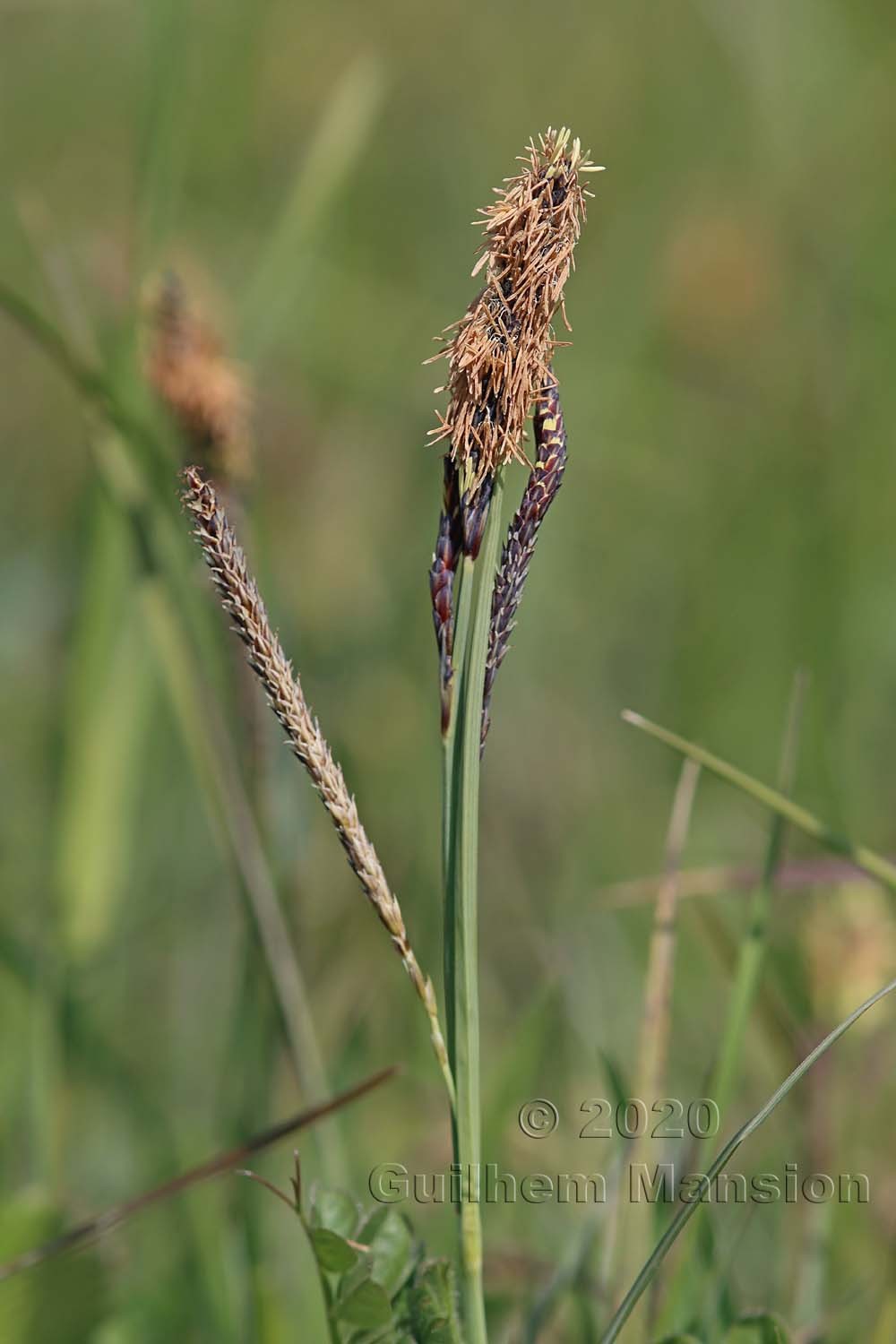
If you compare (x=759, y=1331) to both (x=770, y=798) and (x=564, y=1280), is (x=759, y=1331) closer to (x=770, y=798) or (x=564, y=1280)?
(x=564, y=1280)

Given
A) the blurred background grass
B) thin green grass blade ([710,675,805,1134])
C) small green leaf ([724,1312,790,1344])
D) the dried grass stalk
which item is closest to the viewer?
the dried grass stalk

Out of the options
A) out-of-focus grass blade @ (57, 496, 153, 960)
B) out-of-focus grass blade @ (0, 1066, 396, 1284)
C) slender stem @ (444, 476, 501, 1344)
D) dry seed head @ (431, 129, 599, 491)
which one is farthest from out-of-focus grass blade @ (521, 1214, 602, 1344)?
out-of-focus grass blade @ (57, 496, 153, 960)

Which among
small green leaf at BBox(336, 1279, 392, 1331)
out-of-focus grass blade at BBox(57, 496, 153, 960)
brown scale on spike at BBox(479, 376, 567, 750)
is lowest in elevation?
small green leaf at BBox(336, 1279, 392, 1331)

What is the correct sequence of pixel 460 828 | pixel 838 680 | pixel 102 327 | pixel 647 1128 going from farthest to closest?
pixel 102 327
pixel 838 680
pixel 647 1128
pixel 460 828

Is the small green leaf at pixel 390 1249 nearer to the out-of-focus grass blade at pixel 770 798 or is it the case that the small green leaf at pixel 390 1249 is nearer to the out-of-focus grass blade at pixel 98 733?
the out-of-focus grass blade at pixel 770 798

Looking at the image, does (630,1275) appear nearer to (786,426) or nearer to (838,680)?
(838,680)

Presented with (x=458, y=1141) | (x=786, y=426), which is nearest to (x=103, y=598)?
(x=458, y=1141)

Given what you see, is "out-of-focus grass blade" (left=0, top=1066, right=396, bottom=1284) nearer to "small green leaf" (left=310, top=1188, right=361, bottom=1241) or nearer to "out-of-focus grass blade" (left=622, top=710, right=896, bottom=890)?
"small green leaf" (left=310, top=1188, right=361, bottom=1241)

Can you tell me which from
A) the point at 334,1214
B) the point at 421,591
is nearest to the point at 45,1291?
the point at 334,1214
